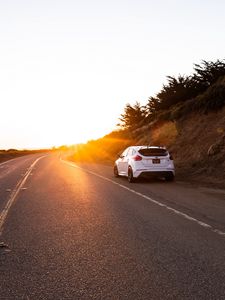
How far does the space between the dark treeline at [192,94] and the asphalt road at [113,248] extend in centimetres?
1795

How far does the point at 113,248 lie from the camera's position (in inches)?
257

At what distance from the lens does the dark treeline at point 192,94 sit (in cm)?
2928

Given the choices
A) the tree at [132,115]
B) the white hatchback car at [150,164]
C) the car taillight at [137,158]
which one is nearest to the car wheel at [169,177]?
the white hatchback car at [150,164]

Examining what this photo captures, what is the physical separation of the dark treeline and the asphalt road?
18.0 m

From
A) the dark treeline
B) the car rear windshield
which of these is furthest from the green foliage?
the car rear windshield

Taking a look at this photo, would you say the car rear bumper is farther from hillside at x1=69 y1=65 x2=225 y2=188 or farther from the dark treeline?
the dark treeline

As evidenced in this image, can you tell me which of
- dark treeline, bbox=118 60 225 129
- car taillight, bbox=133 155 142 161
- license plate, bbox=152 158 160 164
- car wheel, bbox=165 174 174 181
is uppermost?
dark treeline, bbox=118 60 225 129

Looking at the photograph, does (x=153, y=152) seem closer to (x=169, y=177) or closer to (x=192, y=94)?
(x=169, y=177)

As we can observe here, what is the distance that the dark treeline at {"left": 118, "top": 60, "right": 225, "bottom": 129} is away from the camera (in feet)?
96.1

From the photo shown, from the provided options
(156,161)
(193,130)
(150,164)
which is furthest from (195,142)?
(150,164)

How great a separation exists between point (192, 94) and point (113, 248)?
32707mm

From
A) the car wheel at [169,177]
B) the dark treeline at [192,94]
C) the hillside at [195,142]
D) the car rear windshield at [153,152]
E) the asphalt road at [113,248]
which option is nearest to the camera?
the asphalt road at [113,248]

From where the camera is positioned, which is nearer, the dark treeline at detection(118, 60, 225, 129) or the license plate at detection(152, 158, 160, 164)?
the license plate at detection(152, 158, 160, 164)

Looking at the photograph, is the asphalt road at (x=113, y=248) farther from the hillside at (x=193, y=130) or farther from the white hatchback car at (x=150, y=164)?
the hillside at (x=193, y=130)
